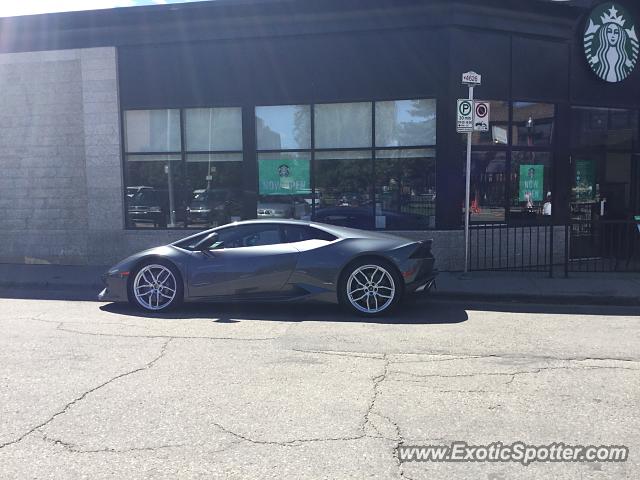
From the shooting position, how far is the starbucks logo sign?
11.4m

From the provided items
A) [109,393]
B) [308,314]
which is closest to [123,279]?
[308,314]

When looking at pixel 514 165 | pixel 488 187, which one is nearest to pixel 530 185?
pixel 514 165

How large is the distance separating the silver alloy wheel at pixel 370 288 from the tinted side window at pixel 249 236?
3.88 feet

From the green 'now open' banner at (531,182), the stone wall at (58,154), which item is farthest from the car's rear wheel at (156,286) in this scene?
the green 'now open' banner at (531,182)

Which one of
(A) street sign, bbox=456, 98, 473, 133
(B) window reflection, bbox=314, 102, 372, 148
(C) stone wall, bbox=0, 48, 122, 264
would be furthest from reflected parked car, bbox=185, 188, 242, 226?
(A) street sign, bbox=456, 98, 473, 133

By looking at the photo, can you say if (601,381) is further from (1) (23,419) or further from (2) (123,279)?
(2) (123,279)

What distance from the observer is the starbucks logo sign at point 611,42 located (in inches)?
449

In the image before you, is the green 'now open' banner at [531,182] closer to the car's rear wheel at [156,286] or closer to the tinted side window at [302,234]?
the tinted side window at [302,234]

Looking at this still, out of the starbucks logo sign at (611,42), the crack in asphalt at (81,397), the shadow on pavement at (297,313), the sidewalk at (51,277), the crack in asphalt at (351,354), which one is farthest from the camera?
the starbucks logo sign at (611,42)

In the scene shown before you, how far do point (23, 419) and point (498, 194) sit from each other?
→ 9.31 meters

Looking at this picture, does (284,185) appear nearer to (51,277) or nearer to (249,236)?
(249,236)

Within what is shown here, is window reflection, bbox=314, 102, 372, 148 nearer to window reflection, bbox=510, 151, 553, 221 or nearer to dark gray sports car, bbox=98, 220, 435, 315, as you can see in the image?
window reflection, bbox=510, 151, 553, 221

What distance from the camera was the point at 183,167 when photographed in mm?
11742

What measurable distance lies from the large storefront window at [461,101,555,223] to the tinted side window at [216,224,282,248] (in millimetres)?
4982
